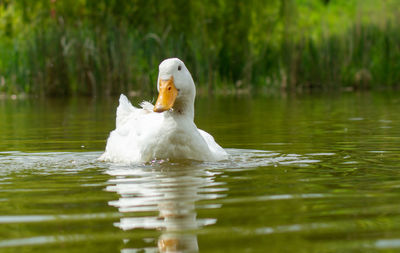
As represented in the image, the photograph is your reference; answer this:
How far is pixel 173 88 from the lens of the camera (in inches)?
274

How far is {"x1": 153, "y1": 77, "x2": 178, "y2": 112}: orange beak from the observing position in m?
6.70

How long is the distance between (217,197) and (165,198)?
0.34 m

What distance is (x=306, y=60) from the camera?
2297 centimetres

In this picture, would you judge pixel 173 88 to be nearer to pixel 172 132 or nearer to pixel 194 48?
pixel 172 132

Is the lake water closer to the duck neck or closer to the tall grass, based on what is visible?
the duck neck

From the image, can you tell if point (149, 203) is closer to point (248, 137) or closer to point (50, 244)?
point (50, 244)

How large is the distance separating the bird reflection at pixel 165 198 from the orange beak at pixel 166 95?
0.54 metres

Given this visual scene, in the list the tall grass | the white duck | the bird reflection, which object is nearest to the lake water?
the bird reflection

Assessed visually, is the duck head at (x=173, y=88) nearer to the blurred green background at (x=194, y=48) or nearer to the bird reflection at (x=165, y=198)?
the bird reflection at (x=165, y=198)

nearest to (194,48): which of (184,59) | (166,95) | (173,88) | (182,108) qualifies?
(184,59)

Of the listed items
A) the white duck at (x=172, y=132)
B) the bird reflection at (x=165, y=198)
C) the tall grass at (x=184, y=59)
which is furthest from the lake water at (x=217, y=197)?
the tall grass at (x=184, y=59)

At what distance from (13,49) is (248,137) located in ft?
43.6

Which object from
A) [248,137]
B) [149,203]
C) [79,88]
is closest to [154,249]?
[149,203]

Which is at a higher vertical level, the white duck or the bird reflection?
the white duck
